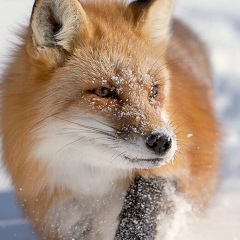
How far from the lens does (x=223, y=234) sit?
195 inches

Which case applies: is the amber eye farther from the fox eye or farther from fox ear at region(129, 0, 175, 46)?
fox ear at region(129, 0, 175, 46)

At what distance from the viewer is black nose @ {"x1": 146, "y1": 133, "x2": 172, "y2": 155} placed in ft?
12.4

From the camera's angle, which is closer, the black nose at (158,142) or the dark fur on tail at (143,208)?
the black nose at (158,142)

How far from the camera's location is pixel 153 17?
459 cm

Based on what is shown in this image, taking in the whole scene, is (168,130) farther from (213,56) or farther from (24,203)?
(213,56)

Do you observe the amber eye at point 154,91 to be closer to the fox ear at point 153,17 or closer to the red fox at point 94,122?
the red fox at point 94,122

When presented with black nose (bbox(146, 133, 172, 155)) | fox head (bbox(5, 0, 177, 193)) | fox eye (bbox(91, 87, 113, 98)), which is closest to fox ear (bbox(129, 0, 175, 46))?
fox head (bbox(5, 0, 177, 193))

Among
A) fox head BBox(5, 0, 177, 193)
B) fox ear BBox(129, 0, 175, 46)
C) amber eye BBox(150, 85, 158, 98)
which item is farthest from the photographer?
fox ear BBox(129, 0, 175, 46)

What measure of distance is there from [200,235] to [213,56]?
14.1 ft

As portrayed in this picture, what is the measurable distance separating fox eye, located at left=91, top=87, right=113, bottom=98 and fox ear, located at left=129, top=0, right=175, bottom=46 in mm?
695

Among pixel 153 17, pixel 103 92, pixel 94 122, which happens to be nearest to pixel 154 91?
pixel 103 92

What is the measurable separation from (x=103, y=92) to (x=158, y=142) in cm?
60

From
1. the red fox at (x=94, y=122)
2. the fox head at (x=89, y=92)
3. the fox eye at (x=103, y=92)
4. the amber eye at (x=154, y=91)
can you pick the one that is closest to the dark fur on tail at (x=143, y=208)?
the red fox at (x=94, y=122)

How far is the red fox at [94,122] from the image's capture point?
13.2 feet
